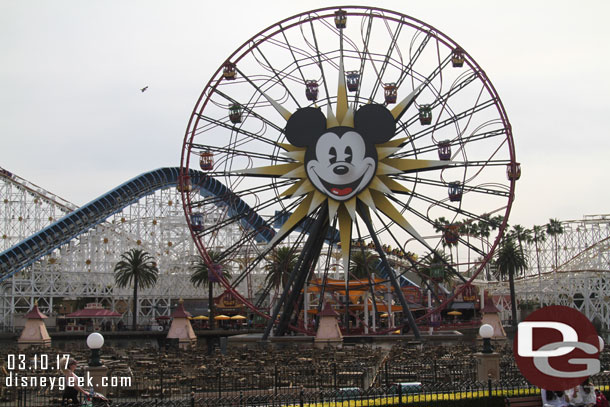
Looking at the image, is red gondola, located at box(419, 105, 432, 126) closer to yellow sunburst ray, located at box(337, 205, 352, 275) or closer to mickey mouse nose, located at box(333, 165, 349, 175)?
mickey mouse nose, located at box(333, 165, 349, 175)

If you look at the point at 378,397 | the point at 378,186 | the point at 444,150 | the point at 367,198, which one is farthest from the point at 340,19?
the point at 378,397

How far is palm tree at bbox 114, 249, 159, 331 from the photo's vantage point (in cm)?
7262

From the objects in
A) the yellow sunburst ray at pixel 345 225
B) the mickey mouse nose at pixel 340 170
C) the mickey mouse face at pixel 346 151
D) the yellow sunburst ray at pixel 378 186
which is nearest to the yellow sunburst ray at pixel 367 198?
the mickey mouse face at pixel 346 151

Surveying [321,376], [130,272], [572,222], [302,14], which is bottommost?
[321,376]

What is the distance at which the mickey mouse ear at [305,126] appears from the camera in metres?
39.9

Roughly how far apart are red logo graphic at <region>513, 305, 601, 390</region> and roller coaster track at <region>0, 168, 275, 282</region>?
53025 millimetres

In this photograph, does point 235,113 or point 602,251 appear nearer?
point 235,113

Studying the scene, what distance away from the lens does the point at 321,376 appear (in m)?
22.6

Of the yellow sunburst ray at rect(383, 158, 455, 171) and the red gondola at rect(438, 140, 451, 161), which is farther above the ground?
the red gondola at rect(438, 140, 451, 161)

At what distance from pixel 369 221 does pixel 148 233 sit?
44.3 meters

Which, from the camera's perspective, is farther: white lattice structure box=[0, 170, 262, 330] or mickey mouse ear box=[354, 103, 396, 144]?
white lattice structure box=[0, 170, 262, 330]

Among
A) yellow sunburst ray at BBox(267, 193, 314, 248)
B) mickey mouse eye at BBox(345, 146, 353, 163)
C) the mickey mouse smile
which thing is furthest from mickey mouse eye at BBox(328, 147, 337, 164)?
yellow sunburst ray at BBox(267, 193, 314, 248)

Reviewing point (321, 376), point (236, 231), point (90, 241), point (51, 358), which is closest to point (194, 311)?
point (236, 231)

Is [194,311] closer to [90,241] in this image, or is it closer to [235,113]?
[90,241]
